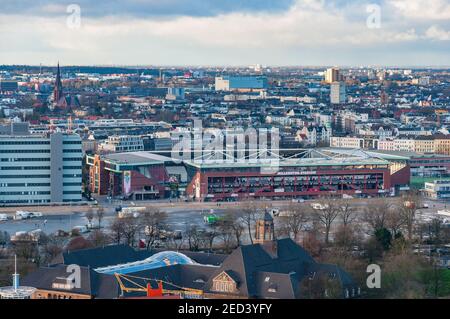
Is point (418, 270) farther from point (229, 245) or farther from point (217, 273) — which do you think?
point (229, 245)

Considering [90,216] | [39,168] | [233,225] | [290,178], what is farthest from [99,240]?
[290,178]

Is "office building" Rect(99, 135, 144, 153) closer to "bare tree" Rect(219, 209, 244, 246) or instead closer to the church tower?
"bare tree" Rect(219, 209, 244, 246)

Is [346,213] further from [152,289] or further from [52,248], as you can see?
[152,289]

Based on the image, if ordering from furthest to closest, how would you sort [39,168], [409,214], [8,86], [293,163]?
[8,86] < [293,163] < [39,168] < [409,214]
